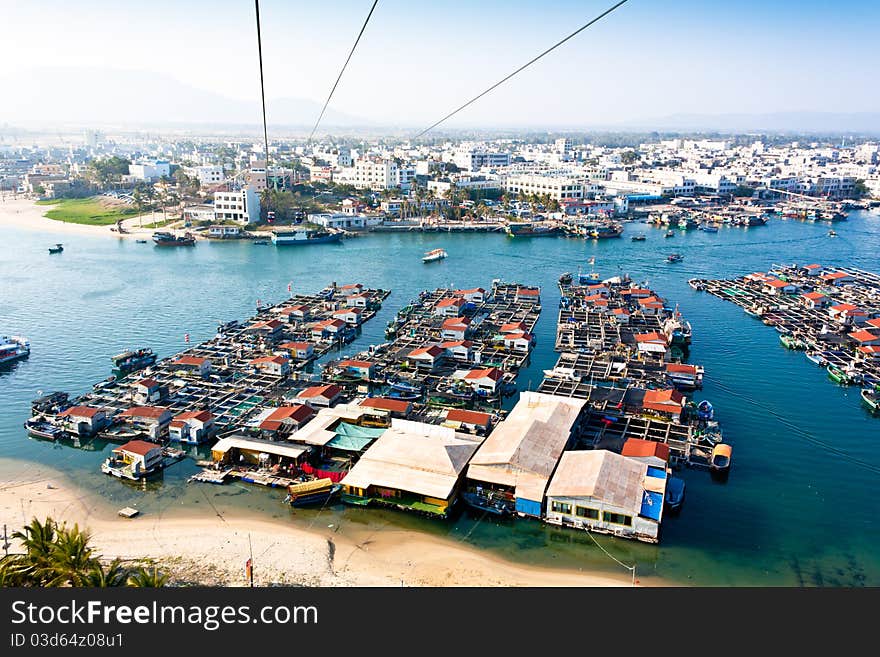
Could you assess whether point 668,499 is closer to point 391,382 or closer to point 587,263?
point 391,382

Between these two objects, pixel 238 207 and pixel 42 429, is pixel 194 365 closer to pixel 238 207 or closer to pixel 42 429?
pixel 42 429

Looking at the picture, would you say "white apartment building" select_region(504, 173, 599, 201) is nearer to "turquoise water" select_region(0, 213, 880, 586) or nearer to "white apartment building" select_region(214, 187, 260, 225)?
"turquoise water" select_region(0, 213, 880, 586)

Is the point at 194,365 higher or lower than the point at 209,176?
lower

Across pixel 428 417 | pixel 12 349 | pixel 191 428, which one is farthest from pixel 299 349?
pixel 12 349

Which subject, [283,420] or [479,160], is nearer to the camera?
[283,420]

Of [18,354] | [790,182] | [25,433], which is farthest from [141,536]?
[790,182]

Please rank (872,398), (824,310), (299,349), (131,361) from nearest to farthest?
(872,398) < (131,361) < (299,349) < (824,310)
